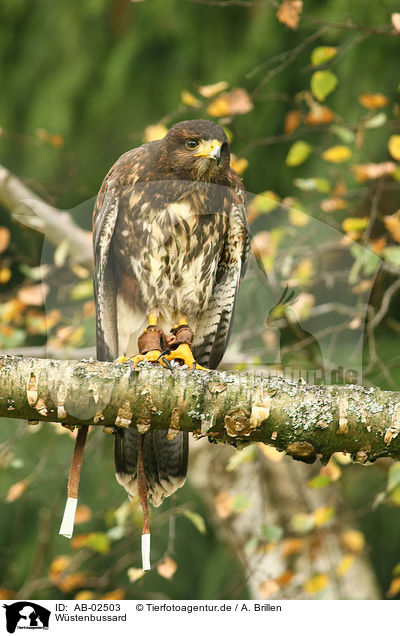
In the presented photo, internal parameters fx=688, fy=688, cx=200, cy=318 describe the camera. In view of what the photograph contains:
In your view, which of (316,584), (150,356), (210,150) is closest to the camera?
(150,356)

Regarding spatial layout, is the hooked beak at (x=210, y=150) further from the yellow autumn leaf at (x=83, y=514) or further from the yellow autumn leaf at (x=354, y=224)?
the yellow autumn leaf at (x=83, y=514)

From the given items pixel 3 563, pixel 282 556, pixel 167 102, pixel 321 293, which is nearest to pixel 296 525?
pixel 282 556

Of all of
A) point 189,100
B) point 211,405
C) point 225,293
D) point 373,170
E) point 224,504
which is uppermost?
point 189,100

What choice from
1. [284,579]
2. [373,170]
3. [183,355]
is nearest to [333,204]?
[373,170]

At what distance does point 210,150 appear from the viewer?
1.80m

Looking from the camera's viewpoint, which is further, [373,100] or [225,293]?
[373,100]

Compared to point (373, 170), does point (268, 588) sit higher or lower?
lower

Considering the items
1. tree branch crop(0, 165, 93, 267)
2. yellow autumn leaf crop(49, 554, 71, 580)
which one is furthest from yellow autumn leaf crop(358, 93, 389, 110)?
yellow autumn leaf crop(49, 554, 71, 580)

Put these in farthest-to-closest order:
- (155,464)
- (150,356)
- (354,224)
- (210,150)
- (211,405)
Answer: (354,224) < (155,464) < (210,150) < (150,356) < (211,405)

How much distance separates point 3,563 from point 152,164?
1969mm

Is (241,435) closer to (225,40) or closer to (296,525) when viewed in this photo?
(296,525)

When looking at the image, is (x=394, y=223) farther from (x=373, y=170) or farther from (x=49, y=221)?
(x=49, y=221)

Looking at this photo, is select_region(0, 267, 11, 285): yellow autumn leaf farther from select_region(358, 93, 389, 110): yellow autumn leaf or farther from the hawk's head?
select_region(358, 93, 389, 110): yellow autumn leaf
